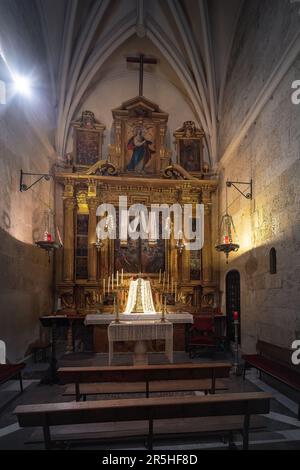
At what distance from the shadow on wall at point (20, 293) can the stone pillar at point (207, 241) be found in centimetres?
515

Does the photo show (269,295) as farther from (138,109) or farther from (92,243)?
(138,109)

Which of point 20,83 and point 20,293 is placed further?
point 20,293

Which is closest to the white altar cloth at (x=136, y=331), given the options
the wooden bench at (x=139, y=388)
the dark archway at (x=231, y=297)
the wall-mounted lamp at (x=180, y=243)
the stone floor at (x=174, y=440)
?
the stone floor at (x=174, y=440)

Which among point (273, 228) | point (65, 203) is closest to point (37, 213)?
point (65, 203)

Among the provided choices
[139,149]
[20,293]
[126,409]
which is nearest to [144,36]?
[139,149]

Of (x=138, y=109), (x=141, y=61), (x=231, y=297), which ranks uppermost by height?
(x=141, y=61)

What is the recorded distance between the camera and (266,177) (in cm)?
727

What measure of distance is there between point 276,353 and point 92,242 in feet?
21.0

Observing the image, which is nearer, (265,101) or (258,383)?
(258,383)

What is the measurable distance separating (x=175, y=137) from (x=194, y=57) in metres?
2.73

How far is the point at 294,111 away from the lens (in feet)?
19.8

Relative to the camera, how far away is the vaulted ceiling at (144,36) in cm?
1017

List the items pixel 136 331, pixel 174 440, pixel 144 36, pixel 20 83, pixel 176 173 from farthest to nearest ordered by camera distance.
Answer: pixel 144 36 → pixel 176 173 → pixel 20 83 → pixel 136 331 → pixel 174 440
